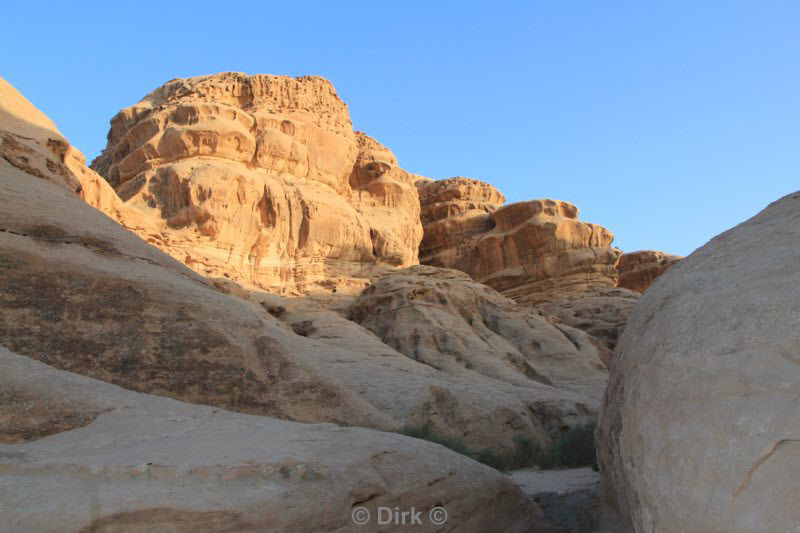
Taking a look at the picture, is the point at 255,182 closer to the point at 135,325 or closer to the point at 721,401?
the point at 135,325

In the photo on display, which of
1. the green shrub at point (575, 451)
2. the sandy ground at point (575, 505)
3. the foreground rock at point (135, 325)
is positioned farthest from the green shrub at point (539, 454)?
the sandy ground at point (575, 505)

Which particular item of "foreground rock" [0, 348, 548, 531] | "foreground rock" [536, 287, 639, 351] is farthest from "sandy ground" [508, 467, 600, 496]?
"foreground rock" [536, 287, 639, 351]

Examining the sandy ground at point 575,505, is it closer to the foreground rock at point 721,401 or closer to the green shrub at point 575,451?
the foreground rock at point 721,401

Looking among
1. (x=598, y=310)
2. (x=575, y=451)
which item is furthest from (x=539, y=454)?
(x=598, y=310)

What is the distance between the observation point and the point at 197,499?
160 inches

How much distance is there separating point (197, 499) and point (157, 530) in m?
0.27

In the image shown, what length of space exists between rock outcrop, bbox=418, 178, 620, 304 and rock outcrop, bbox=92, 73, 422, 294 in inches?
261

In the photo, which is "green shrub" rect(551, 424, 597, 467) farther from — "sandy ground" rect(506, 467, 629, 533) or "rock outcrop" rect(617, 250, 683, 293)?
"rock outcrop" rect(617, 250, 683, 293)

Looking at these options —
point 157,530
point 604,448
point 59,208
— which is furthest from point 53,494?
point 59,208

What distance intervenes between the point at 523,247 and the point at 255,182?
16909mm

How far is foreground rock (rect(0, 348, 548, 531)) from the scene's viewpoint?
394 cm

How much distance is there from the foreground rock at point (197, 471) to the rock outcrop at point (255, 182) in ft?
60.3

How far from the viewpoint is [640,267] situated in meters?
42.3

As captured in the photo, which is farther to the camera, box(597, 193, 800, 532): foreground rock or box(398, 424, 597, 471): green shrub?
box(398, 424, 597, 471): green shrub
